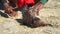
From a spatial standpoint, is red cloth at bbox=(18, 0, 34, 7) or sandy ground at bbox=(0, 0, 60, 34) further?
red cloth at bbox=(18, 0, 34, 7)

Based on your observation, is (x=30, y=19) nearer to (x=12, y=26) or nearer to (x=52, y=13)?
(x=12, y=26)

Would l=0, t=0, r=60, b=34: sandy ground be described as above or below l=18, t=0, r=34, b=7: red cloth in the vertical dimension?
below

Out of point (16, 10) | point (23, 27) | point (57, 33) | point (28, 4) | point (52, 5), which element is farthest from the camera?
point (52, 5)

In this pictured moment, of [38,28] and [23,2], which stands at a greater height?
[23,2]

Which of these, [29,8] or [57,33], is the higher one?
[29,8]

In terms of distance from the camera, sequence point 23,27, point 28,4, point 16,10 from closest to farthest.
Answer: point 23,27 → point 28,4 → point 16,10

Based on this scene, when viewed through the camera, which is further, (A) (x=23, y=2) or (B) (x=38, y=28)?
(A) (x=23, y=2)

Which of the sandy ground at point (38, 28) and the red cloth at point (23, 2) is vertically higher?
the red cloth at point (23, 2)

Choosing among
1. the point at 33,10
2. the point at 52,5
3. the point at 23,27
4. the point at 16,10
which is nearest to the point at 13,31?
the point at 23,27

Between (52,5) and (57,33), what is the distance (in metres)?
1.40

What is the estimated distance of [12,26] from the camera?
3.46 metres

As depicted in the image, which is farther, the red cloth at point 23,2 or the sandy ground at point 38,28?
the red cloth at point 23,2

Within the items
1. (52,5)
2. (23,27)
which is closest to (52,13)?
(52,5)

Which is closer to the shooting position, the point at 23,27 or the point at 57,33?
the point at 57,33
